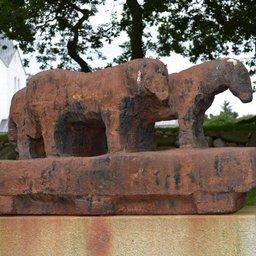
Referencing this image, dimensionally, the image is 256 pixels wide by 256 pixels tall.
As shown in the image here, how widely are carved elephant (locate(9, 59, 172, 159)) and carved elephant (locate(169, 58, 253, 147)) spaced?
105mm

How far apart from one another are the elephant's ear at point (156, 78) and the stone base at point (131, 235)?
Answer: 0.67 metres

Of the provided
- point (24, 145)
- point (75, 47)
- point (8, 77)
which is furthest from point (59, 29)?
point (8, 77)

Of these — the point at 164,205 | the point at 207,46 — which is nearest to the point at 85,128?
the point at 164,205

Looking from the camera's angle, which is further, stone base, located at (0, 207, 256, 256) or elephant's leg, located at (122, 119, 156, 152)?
elephant's leg, located at (122, 119, 156, 152)

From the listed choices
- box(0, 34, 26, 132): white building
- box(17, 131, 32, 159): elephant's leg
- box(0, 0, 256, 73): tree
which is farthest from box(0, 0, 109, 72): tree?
box(0, 34, 26, 132): white building

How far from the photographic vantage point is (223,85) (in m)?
3.46

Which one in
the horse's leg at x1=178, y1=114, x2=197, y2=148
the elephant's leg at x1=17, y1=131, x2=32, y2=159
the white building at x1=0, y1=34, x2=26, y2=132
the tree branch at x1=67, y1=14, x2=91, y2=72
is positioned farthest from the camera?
the white building at x1=0, y1=34, x2=26, y2=132

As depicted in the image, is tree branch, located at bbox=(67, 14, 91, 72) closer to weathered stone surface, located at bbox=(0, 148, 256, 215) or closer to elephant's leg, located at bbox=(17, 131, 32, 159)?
elephant's leg, located at bbox=(17, 131, 32, 159)

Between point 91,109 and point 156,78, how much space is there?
0.43m

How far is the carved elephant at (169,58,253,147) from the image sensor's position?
3.44 meters

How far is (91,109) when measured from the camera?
3.56 m

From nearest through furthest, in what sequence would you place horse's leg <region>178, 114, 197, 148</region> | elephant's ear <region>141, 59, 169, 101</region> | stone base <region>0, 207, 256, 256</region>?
→ stone base <region>0, 207, 256, 256</region>, elephant's ear <region>141, 59, 169, 101</region>, horse's leg <region>178, 114, 197, 148</region>

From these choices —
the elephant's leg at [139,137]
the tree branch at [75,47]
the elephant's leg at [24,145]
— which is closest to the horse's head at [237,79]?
the elephant's leg at [139,137]

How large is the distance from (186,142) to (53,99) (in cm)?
82
